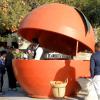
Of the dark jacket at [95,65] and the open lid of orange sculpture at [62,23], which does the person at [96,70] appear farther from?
the open lid of orange sculpture at [62,23]

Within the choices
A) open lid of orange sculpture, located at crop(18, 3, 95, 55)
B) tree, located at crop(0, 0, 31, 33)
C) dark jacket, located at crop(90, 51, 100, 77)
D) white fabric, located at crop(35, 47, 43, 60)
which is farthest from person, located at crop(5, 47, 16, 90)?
tree, located at crop(0, 0, 31, 33)

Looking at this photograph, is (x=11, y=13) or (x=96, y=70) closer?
(x=96, y=70)

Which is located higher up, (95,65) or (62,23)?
(62,23)

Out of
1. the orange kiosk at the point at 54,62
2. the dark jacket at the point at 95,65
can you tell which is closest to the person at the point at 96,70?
the dark jacket at the point at 95,65

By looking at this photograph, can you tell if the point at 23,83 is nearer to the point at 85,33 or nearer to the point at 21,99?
the point at 21,99

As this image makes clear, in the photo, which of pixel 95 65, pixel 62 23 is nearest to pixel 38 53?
pixel 62 23

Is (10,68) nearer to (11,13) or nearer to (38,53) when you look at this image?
(38,53)

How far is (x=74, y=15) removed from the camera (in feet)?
50.5

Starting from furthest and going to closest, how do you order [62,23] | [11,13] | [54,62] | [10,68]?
[11,13], [10,68], [54,62], [62,23]

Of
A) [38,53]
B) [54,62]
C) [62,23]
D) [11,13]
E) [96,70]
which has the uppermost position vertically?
[11,13]

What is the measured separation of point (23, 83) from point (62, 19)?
242 cm

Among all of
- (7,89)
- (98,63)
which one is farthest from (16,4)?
(98,63)

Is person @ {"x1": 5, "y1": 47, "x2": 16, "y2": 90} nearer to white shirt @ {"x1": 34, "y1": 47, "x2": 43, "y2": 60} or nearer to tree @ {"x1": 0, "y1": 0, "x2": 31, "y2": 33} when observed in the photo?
white shirt @ {"x1": 34, "y1": 47, "x2": 43, "y2": 60}

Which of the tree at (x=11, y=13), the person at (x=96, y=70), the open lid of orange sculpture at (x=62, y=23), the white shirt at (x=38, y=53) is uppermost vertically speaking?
the tree at (x=11, y=13)
